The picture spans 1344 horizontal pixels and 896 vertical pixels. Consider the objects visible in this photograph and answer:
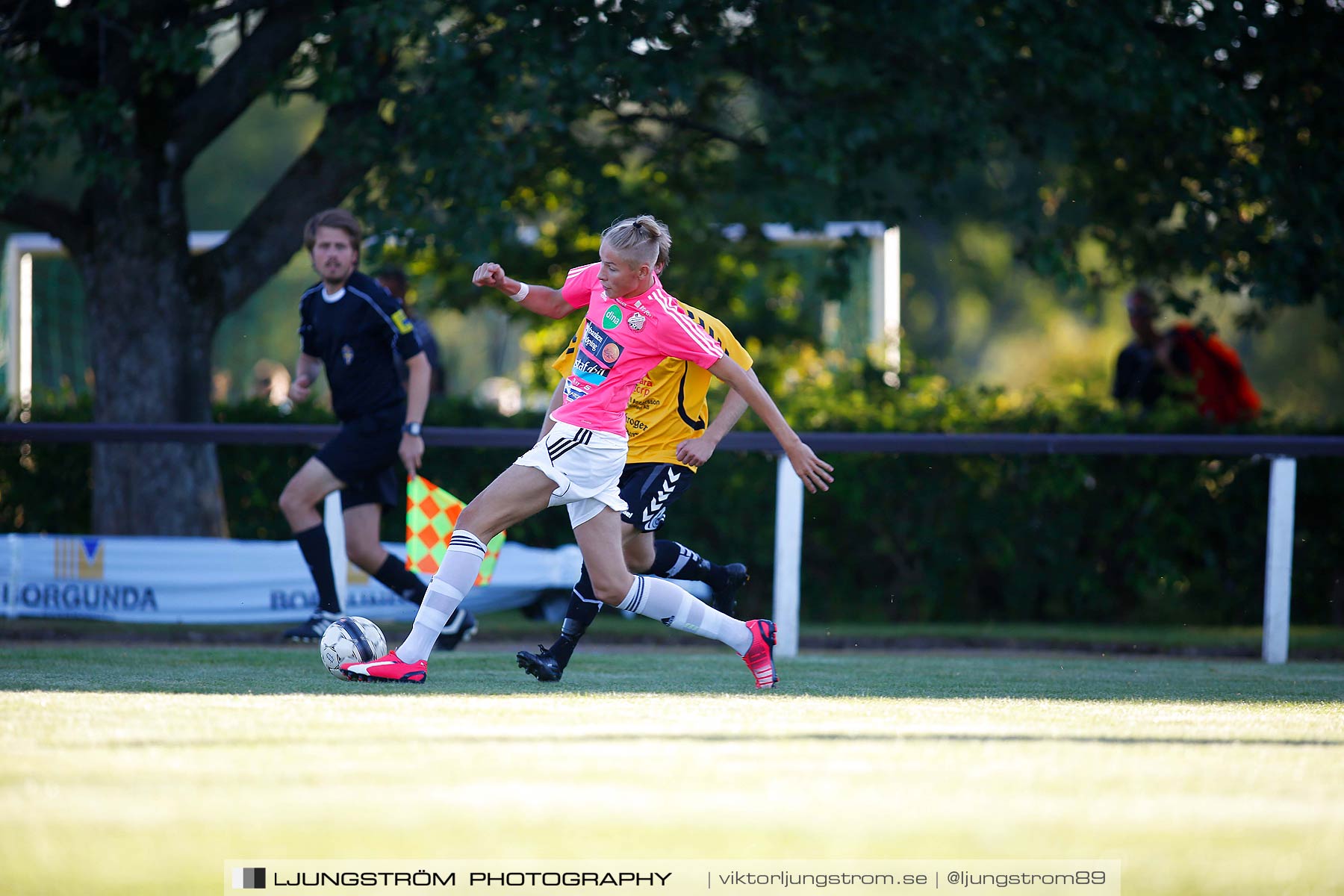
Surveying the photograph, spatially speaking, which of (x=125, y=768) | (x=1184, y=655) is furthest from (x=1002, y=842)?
(x=1184, y=655)

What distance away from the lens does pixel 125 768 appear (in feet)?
13.2

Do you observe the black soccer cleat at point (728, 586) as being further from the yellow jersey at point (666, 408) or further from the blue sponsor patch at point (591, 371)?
the blue sponsor patch at point (591, 371)

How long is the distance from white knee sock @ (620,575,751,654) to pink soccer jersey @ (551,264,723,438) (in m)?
0.68

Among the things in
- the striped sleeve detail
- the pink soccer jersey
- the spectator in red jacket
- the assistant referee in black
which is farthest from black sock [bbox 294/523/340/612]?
the spectator in red jacket

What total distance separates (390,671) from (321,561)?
7.19ft

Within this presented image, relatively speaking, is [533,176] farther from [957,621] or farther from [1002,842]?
[1002,842]

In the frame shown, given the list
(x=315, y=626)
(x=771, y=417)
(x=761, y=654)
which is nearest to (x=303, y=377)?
(x=315, y=626)

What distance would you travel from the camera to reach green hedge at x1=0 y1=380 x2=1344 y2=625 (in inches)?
438

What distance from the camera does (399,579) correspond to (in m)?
8.38

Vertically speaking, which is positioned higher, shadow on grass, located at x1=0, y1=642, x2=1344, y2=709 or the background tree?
the background tree

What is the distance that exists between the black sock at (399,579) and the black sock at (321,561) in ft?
0.80

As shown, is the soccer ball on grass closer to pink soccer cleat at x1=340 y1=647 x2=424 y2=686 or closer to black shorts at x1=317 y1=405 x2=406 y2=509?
pink soccer cleat at x1=340 y1=647 x2=424 y2=686

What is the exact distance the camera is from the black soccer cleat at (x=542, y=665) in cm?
647

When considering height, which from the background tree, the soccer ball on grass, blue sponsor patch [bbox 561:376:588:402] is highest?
the background tree
